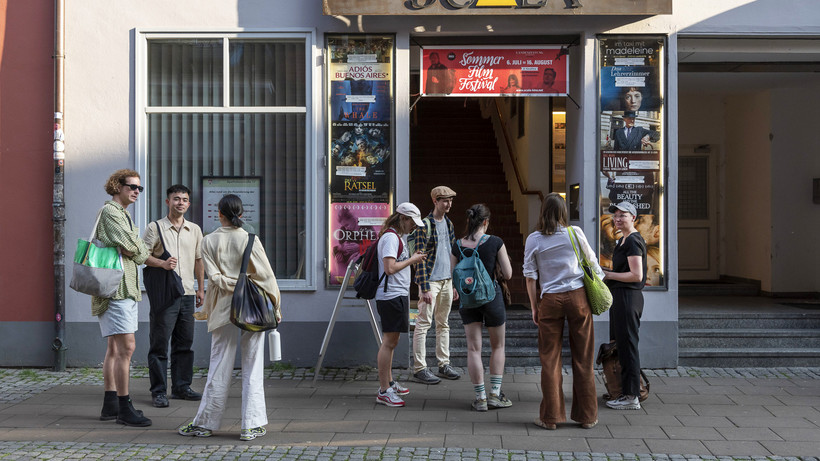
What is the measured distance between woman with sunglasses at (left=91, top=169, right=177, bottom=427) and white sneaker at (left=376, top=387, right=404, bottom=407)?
1922 millimetres

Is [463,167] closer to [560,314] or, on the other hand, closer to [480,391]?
[480,391]

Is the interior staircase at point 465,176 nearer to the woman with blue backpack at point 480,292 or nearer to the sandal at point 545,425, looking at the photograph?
the woman with blue backpack at point 480,292

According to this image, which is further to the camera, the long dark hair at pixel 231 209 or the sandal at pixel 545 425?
the sandal at pixel 545 425

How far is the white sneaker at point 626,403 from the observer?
6848 millimetres

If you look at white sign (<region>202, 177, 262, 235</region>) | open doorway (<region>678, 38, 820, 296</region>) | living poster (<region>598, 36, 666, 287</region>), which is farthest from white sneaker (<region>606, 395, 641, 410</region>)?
open doorway (<region>678, 38, 820, 296</region>)

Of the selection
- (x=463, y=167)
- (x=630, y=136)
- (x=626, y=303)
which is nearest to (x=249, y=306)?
(x=626, y=303)

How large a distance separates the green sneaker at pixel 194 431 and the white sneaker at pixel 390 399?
1557 mm

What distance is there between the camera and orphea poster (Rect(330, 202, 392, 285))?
8.88 m

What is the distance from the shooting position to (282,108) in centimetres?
906

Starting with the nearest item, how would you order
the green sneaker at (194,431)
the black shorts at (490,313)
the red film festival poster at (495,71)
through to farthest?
the green sneaker at (194,431)
the black shorts at (490,313)
the red film festival poster at (495,71)

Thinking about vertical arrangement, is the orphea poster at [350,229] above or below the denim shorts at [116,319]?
above

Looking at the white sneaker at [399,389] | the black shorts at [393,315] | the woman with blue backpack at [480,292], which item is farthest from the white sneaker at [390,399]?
the woman with blue backpack at [480,292]

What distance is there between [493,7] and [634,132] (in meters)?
A: 2.04

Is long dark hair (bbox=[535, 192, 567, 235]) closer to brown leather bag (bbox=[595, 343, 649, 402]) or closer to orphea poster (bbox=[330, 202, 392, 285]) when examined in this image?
brown leather bag (bbox=[595, 343, 649, 402])
